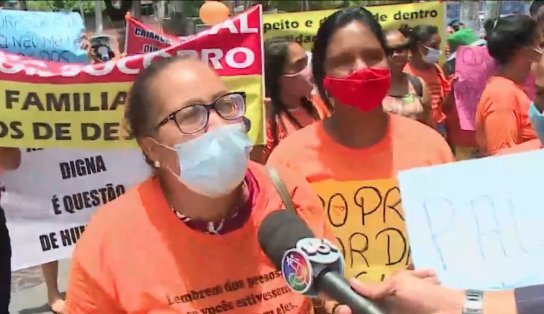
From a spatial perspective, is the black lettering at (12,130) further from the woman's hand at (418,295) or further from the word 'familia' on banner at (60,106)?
the woman's hand at (418,295)

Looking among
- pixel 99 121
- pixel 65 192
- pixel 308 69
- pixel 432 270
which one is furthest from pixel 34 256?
pixel 432 270

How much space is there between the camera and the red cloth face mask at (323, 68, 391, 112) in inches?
112

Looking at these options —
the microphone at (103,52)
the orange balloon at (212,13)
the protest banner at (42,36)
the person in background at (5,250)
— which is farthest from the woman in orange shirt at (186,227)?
the orange balloon at (212,13)

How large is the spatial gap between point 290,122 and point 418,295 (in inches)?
113

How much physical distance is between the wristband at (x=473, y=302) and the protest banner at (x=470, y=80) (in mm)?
4719

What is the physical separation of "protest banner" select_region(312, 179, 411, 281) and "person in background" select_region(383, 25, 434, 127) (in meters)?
1.94

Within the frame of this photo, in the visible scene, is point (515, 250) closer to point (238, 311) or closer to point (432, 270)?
point (432, 270)

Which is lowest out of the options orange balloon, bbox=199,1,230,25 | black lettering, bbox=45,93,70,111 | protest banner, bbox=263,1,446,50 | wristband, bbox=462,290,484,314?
orange balloon, bbox=199,1,230,25

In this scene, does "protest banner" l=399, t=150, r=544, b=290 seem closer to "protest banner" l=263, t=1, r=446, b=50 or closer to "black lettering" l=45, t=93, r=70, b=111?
"black lettering" l=45, t=93, r=70, b=111

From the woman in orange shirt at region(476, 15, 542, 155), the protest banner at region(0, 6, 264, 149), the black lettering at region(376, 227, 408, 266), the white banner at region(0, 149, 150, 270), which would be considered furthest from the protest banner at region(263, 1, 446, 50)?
the black lettering at region(376, 227, 408, 266)

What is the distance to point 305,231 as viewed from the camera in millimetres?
1969

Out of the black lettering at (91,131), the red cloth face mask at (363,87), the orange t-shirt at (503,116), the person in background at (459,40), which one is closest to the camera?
the red cloth face mask at (363,87)

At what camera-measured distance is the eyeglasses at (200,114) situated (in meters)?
2.09

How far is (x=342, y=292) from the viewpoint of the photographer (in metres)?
1.59
